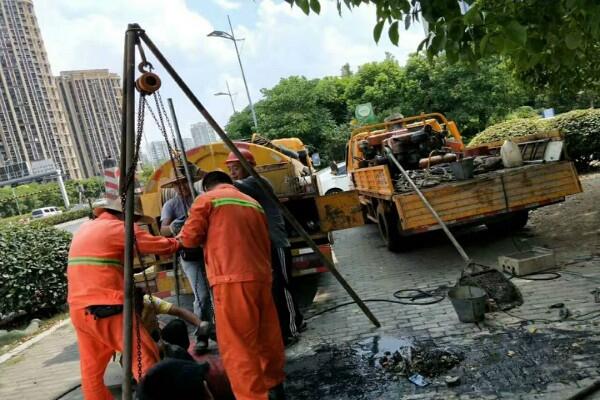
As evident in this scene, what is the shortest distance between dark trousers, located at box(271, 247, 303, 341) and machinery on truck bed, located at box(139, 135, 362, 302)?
964 mm

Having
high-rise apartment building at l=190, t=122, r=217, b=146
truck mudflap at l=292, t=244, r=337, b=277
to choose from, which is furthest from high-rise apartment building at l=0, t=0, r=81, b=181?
truck mudflap at l=292, t=244, r=337, b=277

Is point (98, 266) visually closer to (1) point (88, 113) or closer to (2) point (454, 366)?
(2) point (454, 366)

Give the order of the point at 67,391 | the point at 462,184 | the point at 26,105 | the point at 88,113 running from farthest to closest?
the point at 88,113 → the point at 26,105 → the point at 462,184 → the point at 67,391

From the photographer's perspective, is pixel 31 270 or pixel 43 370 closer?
pixel 43 370

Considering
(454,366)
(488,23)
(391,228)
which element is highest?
(488,23)

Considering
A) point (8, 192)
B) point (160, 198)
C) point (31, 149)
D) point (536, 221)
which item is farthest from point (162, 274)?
point (31, 149)

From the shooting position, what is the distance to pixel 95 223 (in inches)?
129

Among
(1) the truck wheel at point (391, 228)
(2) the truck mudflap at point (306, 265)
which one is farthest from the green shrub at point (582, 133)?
(2) the truck mudflap at point (306, 265)

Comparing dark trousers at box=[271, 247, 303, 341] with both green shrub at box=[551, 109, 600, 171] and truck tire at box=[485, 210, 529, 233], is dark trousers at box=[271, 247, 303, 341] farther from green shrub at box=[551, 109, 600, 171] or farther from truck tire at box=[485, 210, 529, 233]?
green shrub at box=[551, 109, 600, 171]

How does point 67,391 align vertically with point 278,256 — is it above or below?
below

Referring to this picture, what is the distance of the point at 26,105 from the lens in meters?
71.4

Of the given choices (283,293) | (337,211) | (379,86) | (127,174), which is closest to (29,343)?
(283,293)

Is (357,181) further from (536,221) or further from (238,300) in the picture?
(238,300)

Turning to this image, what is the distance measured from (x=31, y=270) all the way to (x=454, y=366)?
6.21m
